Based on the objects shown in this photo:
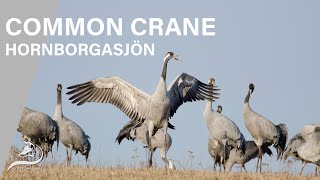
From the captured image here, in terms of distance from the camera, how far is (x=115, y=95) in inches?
873

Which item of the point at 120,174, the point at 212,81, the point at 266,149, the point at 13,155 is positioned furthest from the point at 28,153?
the point at 266,149

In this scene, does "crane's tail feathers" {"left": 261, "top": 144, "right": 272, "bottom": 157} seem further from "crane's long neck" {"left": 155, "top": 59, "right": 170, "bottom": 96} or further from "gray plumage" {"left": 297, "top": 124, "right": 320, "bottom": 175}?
"crane's long neck" {"left": 155, "top": 59, "right": 170, "bottom": 96}

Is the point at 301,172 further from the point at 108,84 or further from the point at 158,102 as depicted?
the point at 108,84

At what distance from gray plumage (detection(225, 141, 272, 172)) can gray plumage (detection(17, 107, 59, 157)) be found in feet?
14.3

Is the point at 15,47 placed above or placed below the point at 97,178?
above

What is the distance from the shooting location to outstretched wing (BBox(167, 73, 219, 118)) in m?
22.2

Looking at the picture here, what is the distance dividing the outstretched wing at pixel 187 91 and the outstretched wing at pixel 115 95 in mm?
706

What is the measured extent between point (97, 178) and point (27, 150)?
489 centimetres

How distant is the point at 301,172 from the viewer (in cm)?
2073

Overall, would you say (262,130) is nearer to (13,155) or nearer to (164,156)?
(164,156)

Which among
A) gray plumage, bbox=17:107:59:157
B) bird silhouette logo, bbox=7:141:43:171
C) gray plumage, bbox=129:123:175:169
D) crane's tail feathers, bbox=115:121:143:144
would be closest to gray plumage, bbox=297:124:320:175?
gray plumage, bbox=129:123:175:169

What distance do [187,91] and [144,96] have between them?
141 cm

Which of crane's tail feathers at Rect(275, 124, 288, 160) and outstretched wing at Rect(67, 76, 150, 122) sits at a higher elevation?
outstretched wing at Rect(67, 76, 150, 122)

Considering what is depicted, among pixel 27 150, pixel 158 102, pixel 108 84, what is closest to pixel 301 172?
pixel 158 102
